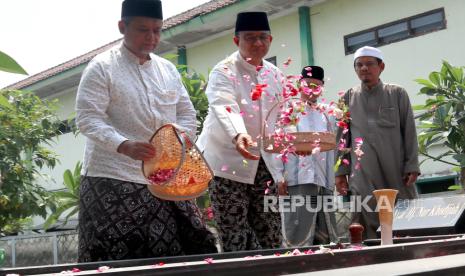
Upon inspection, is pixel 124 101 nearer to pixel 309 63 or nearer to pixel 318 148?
pixel 318 148

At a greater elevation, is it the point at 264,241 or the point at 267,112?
the point at 267,112

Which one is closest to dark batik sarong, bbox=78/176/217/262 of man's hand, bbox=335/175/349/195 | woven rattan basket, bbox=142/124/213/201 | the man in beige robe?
woven rattan basket, bbox=142/124/213/201

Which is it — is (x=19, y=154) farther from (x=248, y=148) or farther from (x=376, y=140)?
(x=248, y=148)

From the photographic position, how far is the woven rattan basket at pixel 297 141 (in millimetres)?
3457

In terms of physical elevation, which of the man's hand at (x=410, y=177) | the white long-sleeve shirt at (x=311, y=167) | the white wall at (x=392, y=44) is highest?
the white wall at (x=392, y=44)

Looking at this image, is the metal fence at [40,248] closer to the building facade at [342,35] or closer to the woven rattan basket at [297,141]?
the building facade at [342,35]

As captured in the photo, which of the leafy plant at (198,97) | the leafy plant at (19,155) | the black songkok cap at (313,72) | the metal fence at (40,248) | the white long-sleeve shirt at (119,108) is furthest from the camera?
the metal fence at (40,248)

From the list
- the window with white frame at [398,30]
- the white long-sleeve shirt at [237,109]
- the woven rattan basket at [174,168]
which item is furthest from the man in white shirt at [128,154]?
the window with white frame at [398,30]

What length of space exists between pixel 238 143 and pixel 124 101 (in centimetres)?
56

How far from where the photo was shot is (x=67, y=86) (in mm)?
17516

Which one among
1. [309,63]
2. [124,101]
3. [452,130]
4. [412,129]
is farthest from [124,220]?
[309,63]

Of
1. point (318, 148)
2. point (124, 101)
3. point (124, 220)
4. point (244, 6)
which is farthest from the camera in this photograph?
point (244, 6)

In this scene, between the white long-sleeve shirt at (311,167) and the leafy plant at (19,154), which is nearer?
the white long-sleeve shirt at (311,167)

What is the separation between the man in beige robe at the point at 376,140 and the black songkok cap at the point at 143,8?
1917 millimetres
